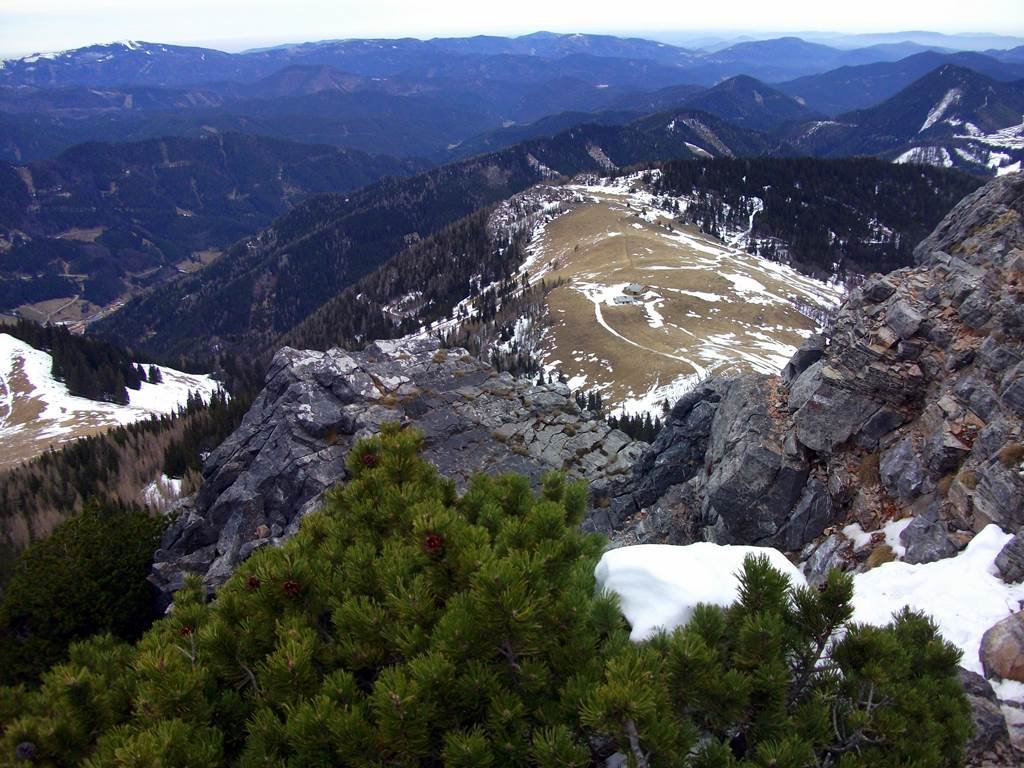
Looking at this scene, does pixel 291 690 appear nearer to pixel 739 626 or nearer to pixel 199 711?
pixel 199 711

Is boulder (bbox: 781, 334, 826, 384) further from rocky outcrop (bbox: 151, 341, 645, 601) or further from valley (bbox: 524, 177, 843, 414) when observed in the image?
valley (bbox: 524, 177, 843, 414)

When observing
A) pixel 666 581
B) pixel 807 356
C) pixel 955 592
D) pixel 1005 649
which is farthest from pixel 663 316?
pixel 666 581

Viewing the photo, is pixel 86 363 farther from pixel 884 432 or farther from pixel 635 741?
pixel 635 741

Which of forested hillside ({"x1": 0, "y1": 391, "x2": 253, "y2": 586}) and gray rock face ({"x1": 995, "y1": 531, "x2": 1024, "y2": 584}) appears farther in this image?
forested hillside ({"x1": 0, "y1": 391, "x2": 253, "y2": 586})

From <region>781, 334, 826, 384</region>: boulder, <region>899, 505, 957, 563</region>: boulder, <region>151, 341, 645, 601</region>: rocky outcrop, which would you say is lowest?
<region>151, 341, 645, 601</region>: rocky outcrop

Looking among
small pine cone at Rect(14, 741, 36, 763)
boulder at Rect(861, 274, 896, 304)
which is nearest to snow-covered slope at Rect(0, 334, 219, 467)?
boulder at Rect(861, 274, 896, 304)

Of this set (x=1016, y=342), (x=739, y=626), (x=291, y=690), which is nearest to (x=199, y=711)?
(x=291, y=690)
